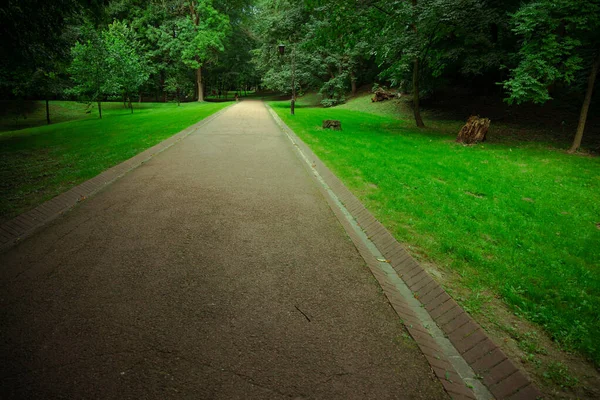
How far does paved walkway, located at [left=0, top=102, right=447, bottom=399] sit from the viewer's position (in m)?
2.23

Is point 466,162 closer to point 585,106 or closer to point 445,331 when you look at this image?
point 585,106

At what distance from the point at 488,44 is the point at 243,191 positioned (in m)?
14.8

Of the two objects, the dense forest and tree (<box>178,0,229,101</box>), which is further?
tree (<box>178,0,229,101</box>)

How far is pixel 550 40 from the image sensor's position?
977 centimetres

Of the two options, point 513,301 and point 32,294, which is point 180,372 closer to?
point 32,294

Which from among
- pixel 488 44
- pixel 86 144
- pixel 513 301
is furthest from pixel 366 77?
pixel 513 301

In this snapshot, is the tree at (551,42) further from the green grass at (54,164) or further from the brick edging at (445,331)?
the green grass at (54,164)

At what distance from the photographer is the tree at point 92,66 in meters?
24.3

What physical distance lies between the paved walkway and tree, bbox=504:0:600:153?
32.7 ft

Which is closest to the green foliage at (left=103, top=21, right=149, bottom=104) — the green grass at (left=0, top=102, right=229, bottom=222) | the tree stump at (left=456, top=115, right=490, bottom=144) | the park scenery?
the park scenery

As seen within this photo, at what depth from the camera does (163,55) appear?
4353 centimetres

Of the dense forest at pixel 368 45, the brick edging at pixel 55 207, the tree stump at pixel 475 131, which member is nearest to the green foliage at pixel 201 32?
the dense forest at pixel 368 45

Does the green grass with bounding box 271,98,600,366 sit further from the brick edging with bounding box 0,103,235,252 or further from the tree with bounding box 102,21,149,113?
the tree with bounding box 102,21,149,113

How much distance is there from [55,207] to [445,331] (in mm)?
6339
